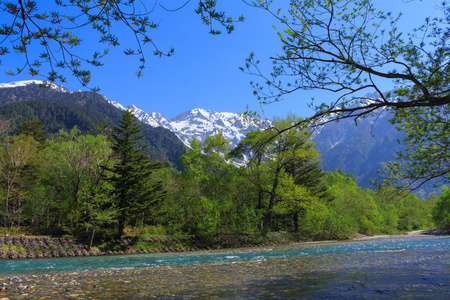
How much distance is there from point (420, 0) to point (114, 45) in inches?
239

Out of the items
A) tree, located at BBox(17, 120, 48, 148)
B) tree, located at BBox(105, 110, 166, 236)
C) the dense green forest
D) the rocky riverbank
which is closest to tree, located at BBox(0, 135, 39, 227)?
the dense green forest

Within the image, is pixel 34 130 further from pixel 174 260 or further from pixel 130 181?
pixel 174 260

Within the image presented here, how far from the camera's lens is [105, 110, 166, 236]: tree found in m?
30.0

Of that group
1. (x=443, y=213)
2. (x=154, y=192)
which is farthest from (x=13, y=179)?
(x=443, y=213)

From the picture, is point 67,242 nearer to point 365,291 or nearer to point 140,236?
point 140,236

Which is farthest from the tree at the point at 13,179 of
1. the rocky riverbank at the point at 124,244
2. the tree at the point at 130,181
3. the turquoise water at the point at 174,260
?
the turquoise water at the point at 174,260

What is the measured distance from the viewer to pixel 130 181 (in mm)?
30531

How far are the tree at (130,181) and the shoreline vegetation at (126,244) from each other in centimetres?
239

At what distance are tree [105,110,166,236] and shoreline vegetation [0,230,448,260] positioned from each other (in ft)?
7.83

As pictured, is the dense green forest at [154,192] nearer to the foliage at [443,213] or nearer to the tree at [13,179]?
the tree at [13,179]

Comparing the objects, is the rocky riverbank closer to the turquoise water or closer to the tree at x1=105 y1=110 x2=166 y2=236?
the tree at x1=105 y1=110 x2=166 y2=236

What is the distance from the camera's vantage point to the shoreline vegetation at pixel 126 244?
23.0 metres

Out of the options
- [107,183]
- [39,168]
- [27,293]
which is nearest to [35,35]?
[27,293]

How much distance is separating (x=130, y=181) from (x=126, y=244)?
6.26 metres
